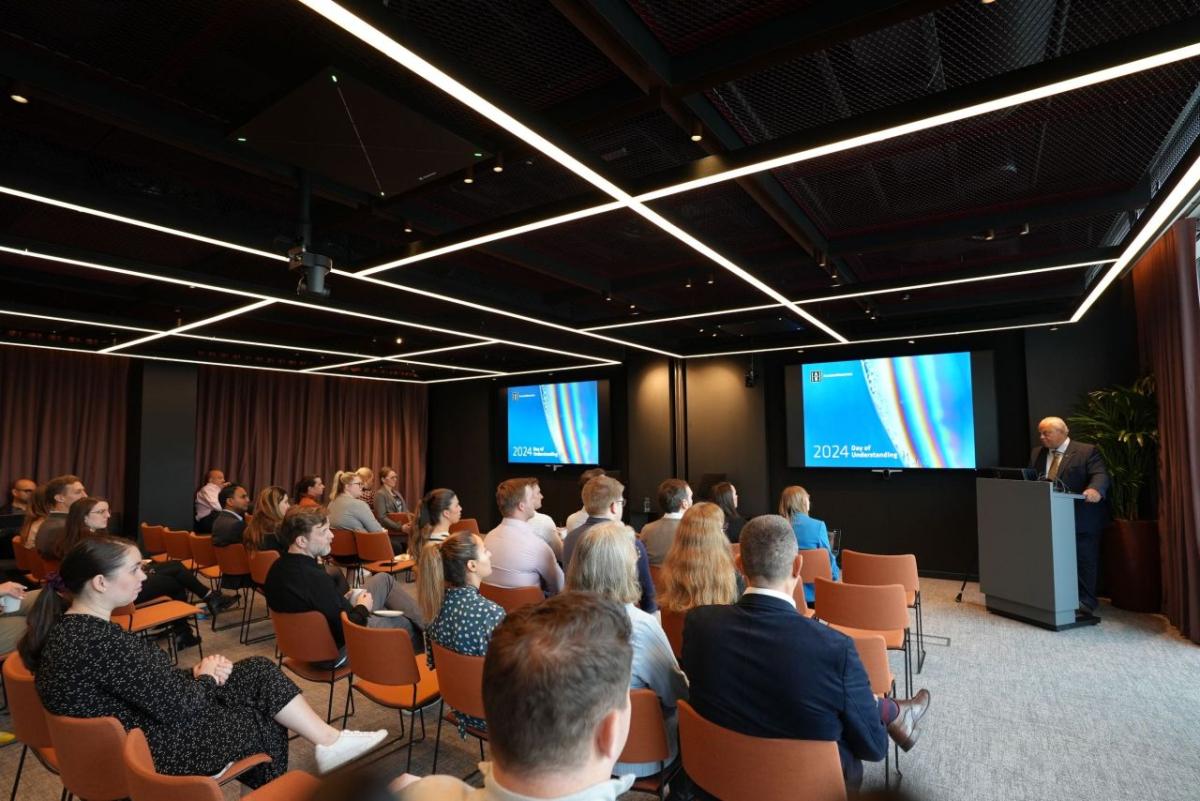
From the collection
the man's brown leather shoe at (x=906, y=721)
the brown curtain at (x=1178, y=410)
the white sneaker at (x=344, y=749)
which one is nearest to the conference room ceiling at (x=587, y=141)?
the brown curtain at (x=1178, y=410)

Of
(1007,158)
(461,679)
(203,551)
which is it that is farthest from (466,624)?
(203,551)

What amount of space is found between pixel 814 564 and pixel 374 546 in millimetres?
3867

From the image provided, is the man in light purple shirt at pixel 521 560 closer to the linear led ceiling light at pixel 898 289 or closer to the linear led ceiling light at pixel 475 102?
the linear led ceiling light at pixel 475 102

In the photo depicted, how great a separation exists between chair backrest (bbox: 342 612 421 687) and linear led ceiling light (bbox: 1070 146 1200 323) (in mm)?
4038

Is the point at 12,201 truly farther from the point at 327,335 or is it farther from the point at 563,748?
the point at 563,748

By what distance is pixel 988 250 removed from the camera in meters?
5.43

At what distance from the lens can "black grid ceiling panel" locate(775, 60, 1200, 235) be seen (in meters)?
2.96

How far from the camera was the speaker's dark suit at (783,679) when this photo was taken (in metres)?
1.90

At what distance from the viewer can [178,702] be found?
2.25 meters

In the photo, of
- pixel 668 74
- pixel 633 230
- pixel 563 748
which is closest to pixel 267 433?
pixel 633 230

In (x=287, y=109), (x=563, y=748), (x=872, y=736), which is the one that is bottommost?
(x=872, y=736)

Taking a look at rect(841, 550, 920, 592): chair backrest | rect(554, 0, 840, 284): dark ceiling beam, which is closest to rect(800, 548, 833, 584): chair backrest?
rect(841, 550, 920, 592): chair backrest

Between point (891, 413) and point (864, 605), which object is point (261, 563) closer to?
point (864, 605)

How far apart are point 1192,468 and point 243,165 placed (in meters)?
6.70
